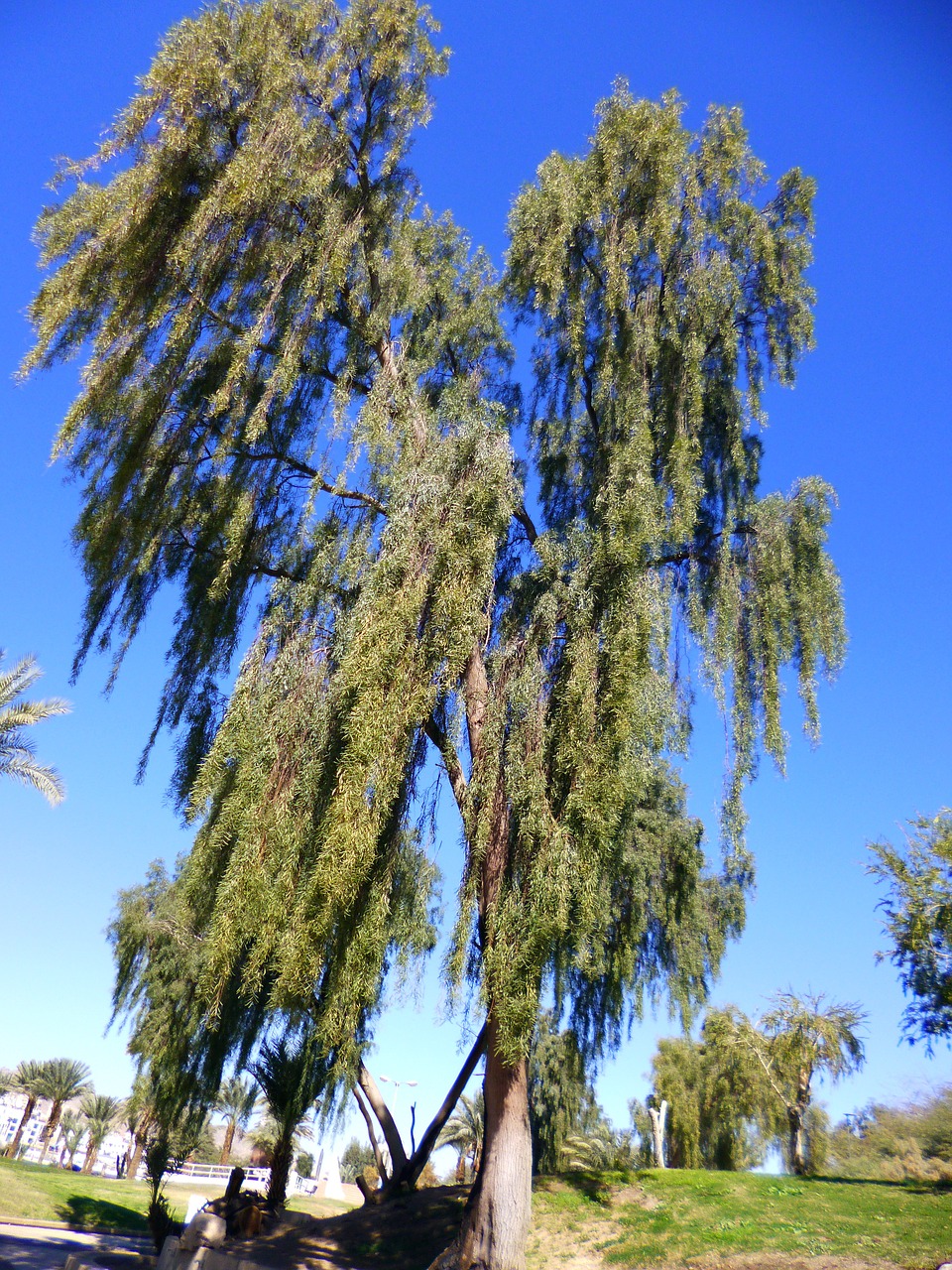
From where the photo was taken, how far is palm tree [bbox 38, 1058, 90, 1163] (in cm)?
3462

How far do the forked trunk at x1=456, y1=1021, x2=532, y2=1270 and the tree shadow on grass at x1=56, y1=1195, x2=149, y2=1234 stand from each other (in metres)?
18.6

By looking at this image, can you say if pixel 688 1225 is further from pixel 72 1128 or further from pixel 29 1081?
pixel 72 1128

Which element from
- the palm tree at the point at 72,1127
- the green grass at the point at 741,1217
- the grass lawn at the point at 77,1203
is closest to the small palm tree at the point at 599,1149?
the grass lawn at the point at 77,1203

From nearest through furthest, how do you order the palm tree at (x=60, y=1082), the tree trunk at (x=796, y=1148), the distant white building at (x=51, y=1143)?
the tree trunk at (x=796, y=1148)
the palm tree at (x=60, y=1082)
the distant white building at (x=51, y=1143)

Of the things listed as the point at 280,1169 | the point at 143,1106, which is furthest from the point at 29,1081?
the point at 280,1169

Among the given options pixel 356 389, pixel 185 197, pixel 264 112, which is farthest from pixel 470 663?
pixel 264 112

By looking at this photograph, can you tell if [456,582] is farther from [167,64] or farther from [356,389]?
[167,64]

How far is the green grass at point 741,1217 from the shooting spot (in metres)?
9.10

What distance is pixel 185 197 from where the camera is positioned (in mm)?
9461

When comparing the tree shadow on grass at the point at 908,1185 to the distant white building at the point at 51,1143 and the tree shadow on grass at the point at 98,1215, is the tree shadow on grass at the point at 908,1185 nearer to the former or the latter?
the tree shadow on grass at the point at 98,1215

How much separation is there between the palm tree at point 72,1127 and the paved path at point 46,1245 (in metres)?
30.3

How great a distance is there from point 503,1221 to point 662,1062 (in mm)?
20212

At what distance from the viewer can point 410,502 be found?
8656 millimetres

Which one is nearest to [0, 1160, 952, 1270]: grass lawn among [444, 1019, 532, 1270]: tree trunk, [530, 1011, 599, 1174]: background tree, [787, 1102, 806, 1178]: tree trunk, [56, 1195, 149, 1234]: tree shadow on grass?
[444, 1019, 532, 1270]: tree trunk
